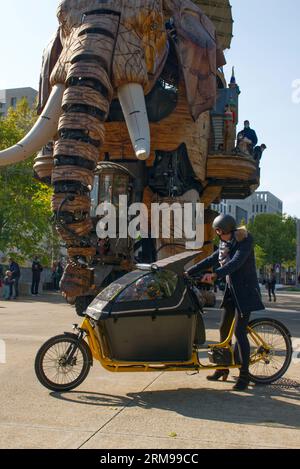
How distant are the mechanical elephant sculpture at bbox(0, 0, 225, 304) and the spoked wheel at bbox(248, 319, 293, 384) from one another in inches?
110

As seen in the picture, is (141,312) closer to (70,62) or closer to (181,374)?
(181,374)

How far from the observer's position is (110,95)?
33.7 ft

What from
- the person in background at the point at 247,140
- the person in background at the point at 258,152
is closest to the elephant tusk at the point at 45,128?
the person in background at the point at 247,140

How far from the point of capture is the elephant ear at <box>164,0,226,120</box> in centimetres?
1298

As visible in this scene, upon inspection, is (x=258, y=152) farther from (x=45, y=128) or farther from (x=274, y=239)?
(x=274, y=239)

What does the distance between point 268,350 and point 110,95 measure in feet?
17.8

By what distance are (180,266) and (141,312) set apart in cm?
61

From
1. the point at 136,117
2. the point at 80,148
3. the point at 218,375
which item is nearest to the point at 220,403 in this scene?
the point at 218,375

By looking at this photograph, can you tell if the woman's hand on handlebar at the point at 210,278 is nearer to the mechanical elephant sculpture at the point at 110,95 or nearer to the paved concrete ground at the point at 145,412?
the paved concrete ground at the point at 145,412

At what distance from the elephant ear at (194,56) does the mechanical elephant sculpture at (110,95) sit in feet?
0.07

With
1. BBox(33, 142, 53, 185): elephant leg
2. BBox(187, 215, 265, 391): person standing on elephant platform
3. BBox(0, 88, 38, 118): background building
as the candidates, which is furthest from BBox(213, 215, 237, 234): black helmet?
BBox(0, 88, 38, 118): background building

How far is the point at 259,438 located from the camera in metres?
4.57

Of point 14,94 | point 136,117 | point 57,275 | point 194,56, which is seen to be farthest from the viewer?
point 14,94

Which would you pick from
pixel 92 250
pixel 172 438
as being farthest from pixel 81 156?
pixel 172 438
